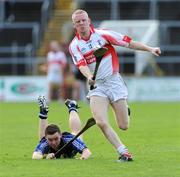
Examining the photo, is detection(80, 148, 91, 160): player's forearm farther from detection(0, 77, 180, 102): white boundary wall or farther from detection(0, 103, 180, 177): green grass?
detection(0, 77, 180, 102): white boundary wall

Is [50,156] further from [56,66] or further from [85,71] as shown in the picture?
[56,66]

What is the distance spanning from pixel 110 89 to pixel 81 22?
1180 millimetres

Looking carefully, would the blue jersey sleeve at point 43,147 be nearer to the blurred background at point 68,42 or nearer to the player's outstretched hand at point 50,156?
the player's outstretched hand at point 50,156

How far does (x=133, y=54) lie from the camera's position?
38906 mm

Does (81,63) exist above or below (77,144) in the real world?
above

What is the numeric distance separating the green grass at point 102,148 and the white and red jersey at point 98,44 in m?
1.47

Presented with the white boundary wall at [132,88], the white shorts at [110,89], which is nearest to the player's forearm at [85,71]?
the white shorts at [110,89]

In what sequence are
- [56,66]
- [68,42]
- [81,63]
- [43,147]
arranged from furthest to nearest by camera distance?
[68,42], [56,66], [43,147], [81,63]

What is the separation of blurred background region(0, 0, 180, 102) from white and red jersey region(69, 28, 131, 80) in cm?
2013

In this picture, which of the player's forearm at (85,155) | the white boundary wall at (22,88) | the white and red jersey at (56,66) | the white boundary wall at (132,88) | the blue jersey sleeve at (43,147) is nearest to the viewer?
the player's forearm at (85,155)

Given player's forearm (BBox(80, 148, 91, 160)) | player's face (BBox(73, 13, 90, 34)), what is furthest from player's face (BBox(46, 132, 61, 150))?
player's face (BBox(73, 13, 90, 34))

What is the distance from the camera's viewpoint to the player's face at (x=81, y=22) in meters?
13.0

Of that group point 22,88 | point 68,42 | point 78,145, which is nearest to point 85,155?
point 78,145

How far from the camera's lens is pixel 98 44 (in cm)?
1328
